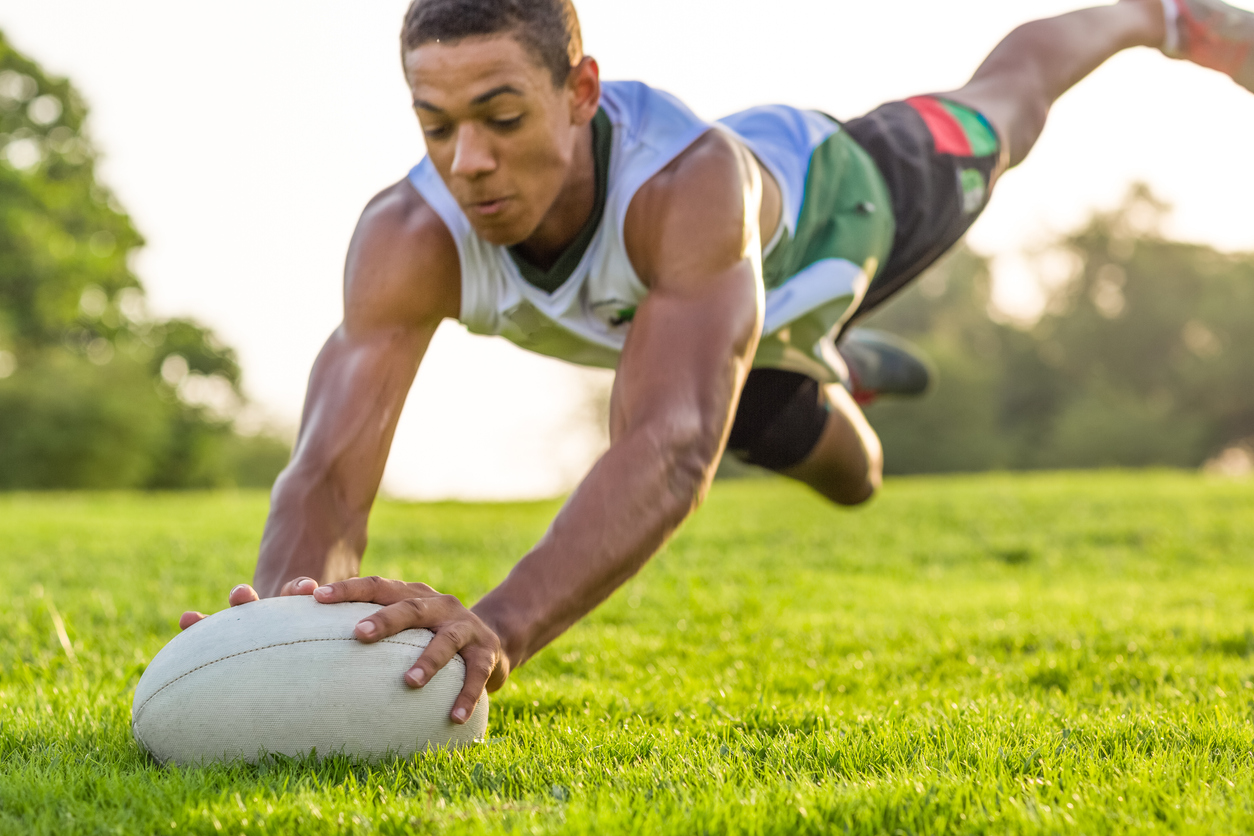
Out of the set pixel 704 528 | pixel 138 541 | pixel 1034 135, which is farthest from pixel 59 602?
pixel 704 528

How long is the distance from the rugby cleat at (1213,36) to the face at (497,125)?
3.00 m

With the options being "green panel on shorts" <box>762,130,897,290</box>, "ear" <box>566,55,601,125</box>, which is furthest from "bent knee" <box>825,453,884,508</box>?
"ear" <box>566,55,601,125</box>

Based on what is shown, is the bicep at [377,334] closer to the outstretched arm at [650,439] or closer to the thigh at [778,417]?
the outstretched arm at [650,439]

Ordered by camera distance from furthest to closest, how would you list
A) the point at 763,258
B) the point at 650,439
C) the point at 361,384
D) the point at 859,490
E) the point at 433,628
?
the point at 859,490 → the point at 763,258 → the point at 361,384 → the point at 650,439 → the point at 433,628

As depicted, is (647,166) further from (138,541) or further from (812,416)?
(138,541)

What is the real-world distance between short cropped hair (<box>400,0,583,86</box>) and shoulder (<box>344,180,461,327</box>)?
61 cm

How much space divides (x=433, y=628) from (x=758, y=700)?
1.19m

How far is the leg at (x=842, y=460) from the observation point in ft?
15.6

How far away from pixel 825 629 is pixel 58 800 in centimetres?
342

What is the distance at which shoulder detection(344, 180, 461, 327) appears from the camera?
3.35m

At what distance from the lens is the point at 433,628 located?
223 centimetres

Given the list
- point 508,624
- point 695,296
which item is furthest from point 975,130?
point 508,624

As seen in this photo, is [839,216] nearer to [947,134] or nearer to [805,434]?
[947,134]

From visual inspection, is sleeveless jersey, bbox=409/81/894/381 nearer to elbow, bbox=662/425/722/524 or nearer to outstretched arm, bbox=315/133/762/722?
outstretched arm, bbox=315/133/762/722
